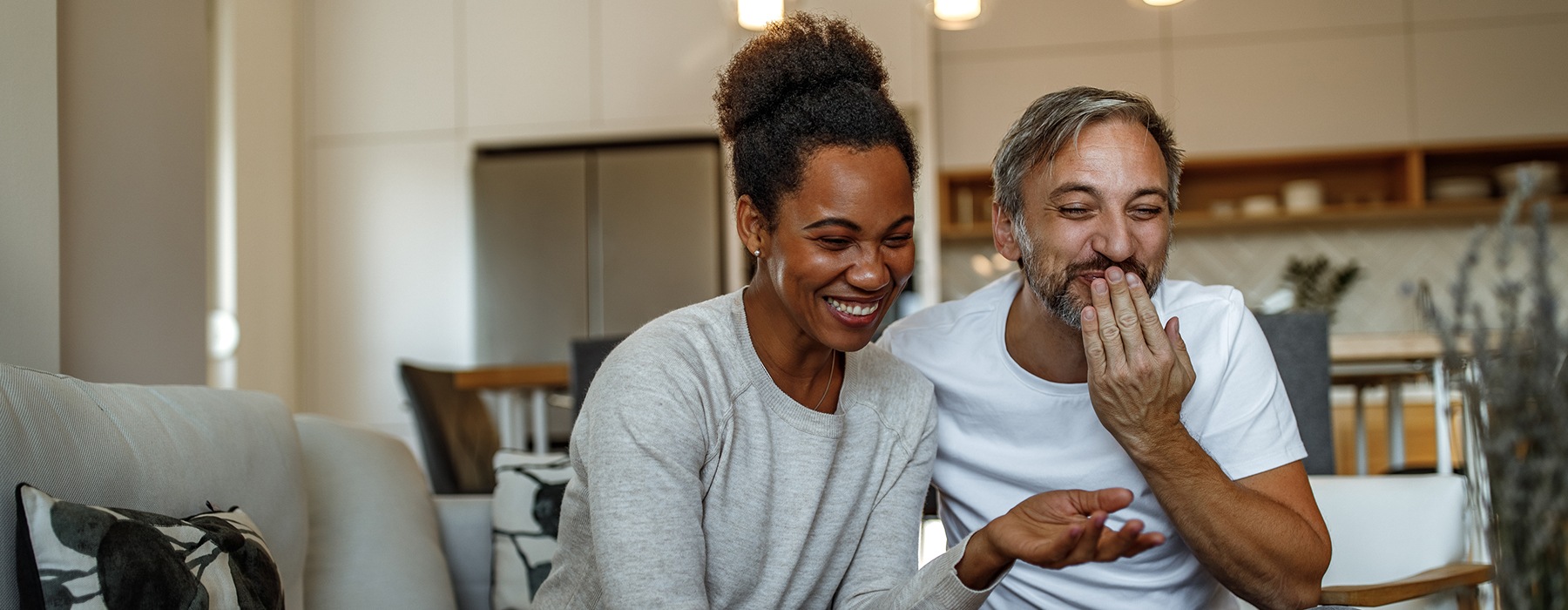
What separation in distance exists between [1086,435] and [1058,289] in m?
0.21

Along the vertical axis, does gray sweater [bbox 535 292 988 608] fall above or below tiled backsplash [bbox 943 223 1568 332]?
below

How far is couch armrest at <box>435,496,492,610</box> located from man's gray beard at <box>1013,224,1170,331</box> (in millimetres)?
1090

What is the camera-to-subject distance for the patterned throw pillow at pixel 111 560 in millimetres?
1137

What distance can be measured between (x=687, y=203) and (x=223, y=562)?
3.70 meters

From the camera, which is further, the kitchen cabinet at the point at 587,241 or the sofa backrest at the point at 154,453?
the kitchen cabinet at the point at 587,241

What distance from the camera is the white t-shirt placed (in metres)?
1.50

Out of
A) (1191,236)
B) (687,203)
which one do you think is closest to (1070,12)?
(1191,236)

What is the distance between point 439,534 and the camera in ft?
6.95

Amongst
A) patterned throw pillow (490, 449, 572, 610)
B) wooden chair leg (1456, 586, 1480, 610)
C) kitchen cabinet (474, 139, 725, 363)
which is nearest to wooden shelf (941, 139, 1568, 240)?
kitchen cabinet (474, 139, 725, 363)

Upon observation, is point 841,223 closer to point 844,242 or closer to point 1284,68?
point 844,242

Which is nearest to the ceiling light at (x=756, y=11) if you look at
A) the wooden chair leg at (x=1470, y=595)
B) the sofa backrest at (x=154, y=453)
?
the sofa backrest at (x=154, y=453)

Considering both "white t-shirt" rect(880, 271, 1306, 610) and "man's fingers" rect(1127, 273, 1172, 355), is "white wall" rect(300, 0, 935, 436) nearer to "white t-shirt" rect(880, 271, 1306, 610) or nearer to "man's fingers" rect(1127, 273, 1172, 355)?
"white t-shirt" rect(880, 271, 1306, 610)

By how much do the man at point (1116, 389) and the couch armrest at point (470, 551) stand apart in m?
0.86

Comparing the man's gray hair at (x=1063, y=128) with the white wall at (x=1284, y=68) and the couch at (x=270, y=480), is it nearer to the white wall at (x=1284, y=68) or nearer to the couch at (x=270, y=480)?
the couch at (x=270, y=480)
